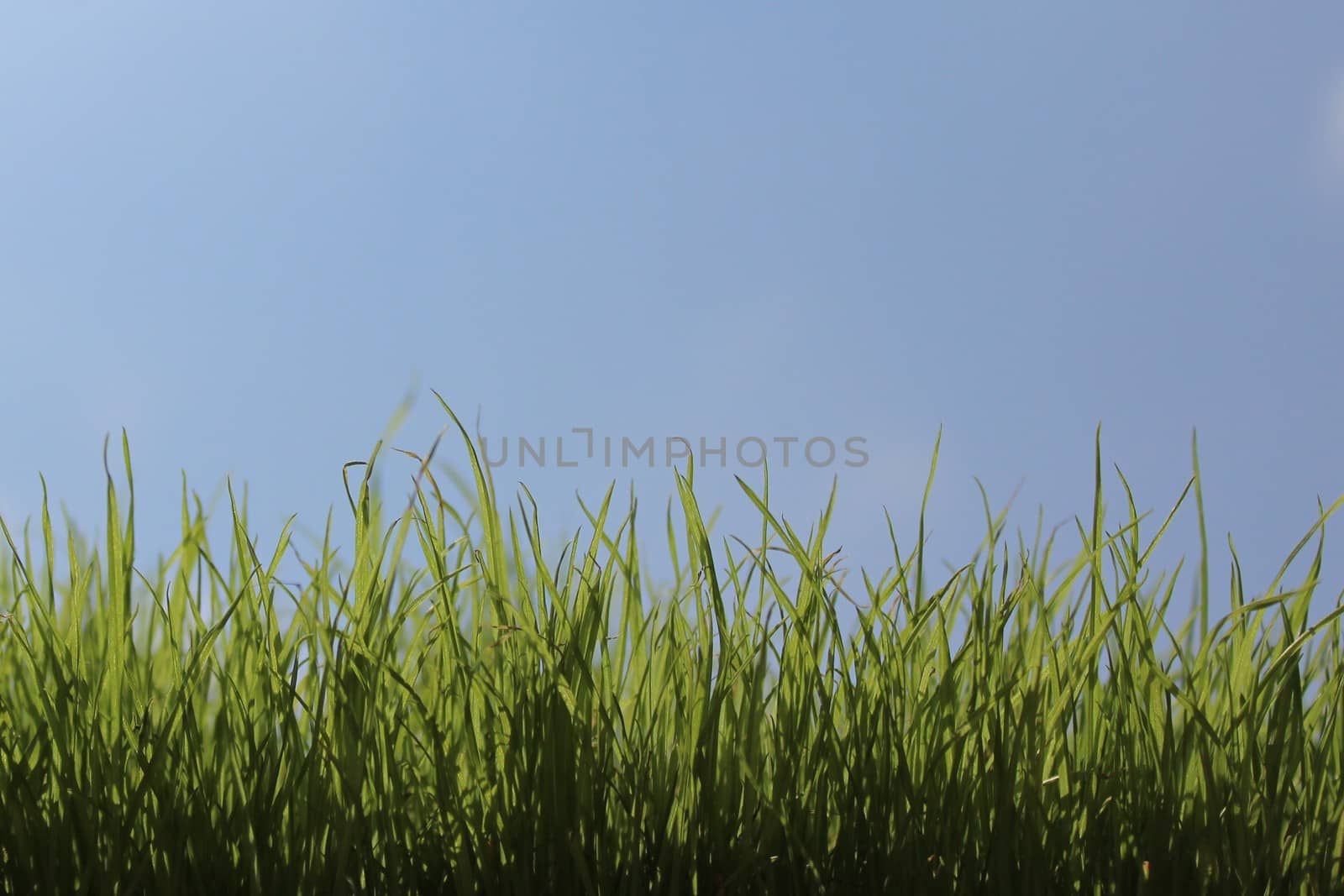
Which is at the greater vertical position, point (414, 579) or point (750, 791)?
point (414, 579)

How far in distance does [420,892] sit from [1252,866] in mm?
1213

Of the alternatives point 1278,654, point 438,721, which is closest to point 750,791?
point 438,721

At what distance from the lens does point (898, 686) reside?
1.71m

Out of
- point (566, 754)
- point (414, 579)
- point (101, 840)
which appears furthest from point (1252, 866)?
point (101, 840)

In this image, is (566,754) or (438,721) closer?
(566,754)

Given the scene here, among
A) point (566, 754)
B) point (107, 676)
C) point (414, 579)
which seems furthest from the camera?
point (414, 579)

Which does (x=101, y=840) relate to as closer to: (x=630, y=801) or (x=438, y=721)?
(x=438, y=721)

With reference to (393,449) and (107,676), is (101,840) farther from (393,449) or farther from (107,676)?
(393,449)

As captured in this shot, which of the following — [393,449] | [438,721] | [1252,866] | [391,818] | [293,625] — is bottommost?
[1252,866]

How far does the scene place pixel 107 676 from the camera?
5.62ft

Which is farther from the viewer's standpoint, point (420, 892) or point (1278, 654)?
point (1278, 654)

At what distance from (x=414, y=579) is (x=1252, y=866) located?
1.34 meters

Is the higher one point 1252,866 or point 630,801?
point 630,801

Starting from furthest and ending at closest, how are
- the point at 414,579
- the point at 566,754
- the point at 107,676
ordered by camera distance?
the point at 414,579 < the point at 107,676 < the point at 566,754
